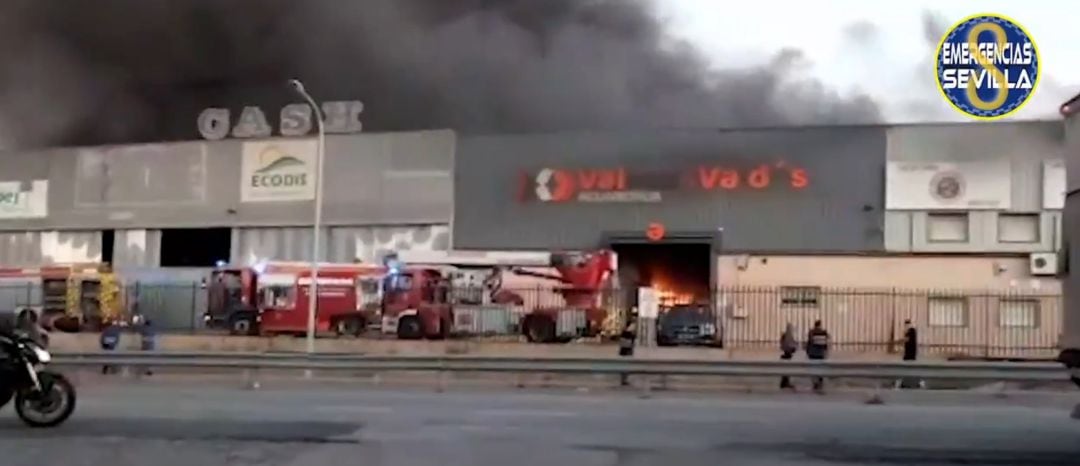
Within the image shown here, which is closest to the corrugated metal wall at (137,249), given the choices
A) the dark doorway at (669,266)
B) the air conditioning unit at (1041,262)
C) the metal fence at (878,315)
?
the metal fence at (878,315)

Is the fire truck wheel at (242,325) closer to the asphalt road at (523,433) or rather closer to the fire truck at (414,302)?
the fire truck at (414,302)

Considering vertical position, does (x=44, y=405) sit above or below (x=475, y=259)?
below

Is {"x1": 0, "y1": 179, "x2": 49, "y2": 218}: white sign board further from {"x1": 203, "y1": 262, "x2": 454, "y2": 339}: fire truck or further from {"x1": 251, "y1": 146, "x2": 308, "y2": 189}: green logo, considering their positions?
{"x1": 203, "y1": 262, "x2": 454, "y2": 339}: fire truck

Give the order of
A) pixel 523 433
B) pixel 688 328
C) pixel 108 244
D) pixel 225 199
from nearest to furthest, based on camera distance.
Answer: pixel 523 433 → pixel 688 328 → pixel 225 199 → pixel 108 244

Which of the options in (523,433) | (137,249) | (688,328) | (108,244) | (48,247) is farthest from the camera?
(48,247)

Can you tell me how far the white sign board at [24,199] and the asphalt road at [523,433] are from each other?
32.7m

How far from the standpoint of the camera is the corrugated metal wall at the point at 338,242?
40812 mm

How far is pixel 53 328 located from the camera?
3550cm

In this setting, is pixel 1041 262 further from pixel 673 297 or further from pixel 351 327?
pixel 351 327

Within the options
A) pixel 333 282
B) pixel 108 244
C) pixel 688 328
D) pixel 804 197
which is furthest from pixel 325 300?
pixel 108 244

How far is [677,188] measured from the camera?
128 ft

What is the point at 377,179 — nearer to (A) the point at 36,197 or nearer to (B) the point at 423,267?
(B) the point at 423,267

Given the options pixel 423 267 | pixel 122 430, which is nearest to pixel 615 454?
pixel 122 430

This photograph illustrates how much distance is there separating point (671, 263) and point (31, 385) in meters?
31.2
